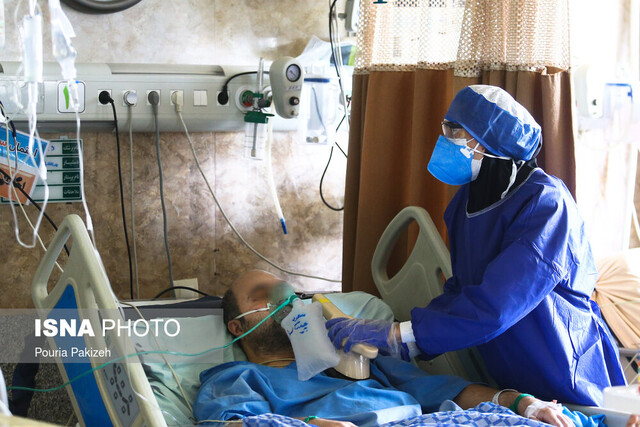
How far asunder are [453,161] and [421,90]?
0.60 meters

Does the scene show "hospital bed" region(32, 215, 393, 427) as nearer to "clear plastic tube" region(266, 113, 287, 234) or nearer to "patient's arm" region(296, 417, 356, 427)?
"patient's arm" region(296, 417, 356, 427)

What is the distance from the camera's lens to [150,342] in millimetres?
2131

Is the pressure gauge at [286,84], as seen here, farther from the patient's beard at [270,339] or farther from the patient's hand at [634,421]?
→ the patient's hand at [634,421]

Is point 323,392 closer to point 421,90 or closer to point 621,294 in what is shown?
point 421,90

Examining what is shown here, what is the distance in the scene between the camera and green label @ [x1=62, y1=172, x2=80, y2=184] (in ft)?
8.84

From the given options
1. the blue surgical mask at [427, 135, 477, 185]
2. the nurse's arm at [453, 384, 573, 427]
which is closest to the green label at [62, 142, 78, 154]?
the blue surgical mask at [427, 135, 477, 185]

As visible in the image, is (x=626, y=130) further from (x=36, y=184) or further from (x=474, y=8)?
(x=36, y=184)

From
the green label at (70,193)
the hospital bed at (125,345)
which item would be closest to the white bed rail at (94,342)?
the hospital bed at (125,345)

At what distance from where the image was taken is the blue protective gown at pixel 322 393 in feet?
5.81

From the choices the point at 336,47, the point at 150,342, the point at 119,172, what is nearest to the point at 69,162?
the point at 119,172

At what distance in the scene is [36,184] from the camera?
264cm

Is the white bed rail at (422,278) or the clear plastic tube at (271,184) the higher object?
the clear plastic tube at (271,184)

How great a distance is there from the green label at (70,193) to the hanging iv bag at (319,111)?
3.04 feet

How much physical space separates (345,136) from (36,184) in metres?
1.31
